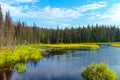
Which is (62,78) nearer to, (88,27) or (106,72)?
(106,72)

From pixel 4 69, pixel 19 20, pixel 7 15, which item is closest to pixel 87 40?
pixel 19 20

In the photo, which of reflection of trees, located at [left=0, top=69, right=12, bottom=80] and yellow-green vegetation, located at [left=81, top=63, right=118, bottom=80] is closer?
yellow-green vegetation, located at [left=81, top=63, right=118, bottom=80]

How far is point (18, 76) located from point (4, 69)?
5752 millimetres

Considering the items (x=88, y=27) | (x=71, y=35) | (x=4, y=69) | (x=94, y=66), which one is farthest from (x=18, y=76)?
(x=88, y=27)

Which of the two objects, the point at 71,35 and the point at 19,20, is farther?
the point at 71,35

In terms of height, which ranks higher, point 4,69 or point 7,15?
point 7,15

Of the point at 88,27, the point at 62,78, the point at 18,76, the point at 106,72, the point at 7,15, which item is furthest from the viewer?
the point at 88,27

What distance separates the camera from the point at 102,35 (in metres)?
169

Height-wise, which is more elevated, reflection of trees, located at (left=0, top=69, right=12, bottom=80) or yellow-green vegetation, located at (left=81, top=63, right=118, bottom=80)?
yellow-green vegetation, located at (left=81, top=63, right=118, bottom=80)

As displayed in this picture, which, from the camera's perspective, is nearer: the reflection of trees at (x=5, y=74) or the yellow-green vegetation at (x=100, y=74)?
the yellow-green vegetation at (x=100, y=74)

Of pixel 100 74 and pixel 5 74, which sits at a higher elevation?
pixel 100 74

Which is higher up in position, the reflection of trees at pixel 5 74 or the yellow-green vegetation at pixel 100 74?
the yellow-green vegetation at pixel 100 74

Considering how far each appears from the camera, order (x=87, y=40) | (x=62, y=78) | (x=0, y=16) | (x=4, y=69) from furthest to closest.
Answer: (x=87, y=40) < (x=0, y=16) < (x=4, y=69) < (x=62, y=78)

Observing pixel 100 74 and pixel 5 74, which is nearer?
pixel 100 74
